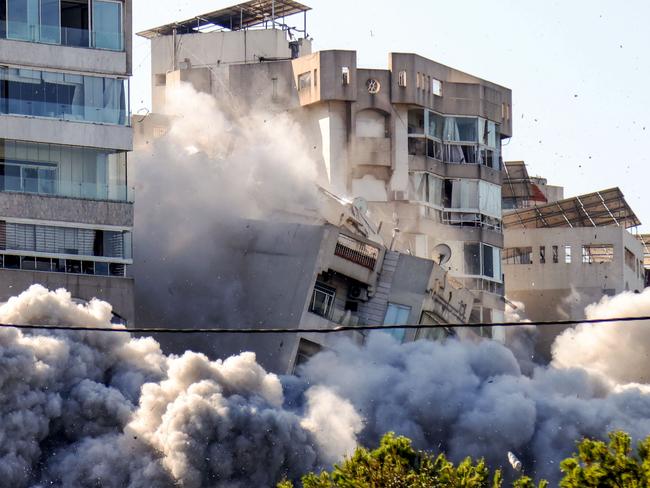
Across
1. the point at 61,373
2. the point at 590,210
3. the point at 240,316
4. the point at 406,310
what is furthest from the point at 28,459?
the point at 590,210

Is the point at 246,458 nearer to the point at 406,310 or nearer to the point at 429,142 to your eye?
the point at 406,310

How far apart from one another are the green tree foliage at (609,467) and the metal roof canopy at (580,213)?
7623 centimetres

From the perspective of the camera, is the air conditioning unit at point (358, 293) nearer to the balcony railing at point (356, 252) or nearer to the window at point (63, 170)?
the balcony railing at point (356, 252)

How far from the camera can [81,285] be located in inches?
3196

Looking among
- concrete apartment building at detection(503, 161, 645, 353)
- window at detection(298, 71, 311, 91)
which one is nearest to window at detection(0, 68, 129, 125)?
window at detection(298, 71, 311, 91)

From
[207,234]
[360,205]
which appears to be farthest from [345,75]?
[207,234]

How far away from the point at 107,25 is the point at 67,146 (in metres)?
5.36

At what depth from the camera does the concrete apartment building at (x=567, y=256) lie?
402 feet

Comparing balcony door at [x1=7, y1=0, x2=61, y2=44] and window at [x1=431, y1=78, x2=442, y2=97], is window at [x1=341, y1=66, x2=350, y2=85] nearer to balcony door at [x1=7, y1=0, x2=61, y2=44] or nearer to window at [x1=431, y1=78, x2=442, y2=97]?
window at [x1=431, y1=78, x2=442, y2=97]

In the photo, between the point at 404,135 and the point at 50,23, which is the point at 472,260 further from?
the point at 50,23

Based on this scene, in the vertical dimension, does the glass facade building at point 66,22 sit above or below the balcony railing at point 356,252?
above

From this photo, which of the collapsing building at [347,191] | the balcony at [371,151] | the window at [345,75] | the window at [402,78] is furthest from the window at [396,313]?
the window at [402,78]

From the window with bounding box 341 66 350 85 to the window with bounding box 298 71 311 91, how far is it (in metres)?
1.75

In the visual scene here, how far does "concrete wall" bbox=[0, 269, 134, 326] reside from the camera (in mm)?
79312
